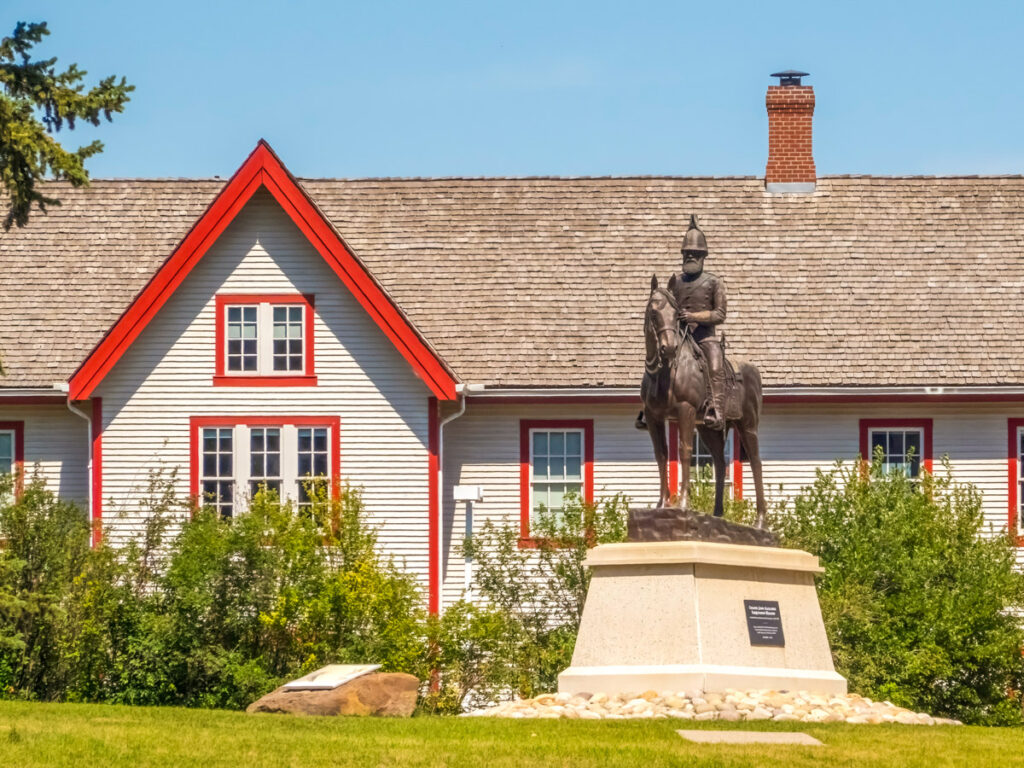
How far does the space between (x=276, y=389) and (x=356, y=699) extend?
32.5 ft

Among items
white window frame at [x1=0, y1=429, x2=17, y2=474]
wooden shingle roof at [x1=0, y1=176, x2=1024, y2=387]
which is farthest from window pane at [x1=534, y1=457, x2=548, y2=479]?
white window frame at [x1=0, y1=429, x2=17, y2=474]

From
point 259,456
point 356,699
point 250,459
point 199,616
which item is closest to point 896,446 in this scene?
point 259,456

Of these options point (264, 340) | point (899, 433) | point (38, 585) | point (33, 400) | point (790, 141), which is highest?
point (790, 141)

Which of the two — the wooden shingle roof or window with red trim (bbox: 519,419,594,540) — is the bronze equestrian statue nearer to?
the wooden shingle roof

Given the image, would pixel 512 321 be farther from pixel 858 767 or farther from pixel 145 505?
pixel 858 767

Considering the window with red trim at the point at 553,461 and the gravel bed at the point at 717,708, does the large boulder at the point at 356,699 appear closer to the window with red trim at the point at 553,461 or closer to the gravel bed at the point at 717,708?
the gravel bed at the point at 717,708

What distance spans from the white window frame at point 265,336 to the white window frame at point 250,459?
2.80 ft

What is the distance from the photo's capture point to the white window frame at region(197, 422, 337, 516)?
33756 millimetres

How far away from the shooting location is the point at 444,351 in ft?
116

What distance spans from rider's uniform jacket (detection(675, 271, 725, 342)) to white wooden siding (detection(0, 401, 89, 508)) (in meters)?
13.5

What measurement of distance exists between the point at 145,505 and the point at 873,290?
13151 mm

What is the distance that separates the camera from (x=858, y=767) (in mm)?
19500

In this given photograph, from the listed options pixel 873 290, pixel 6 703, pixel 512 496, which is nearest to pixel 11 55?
pixel 6 703

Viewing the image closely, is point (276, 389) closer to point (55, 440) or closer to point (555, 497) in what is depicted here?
point (55, 440)
